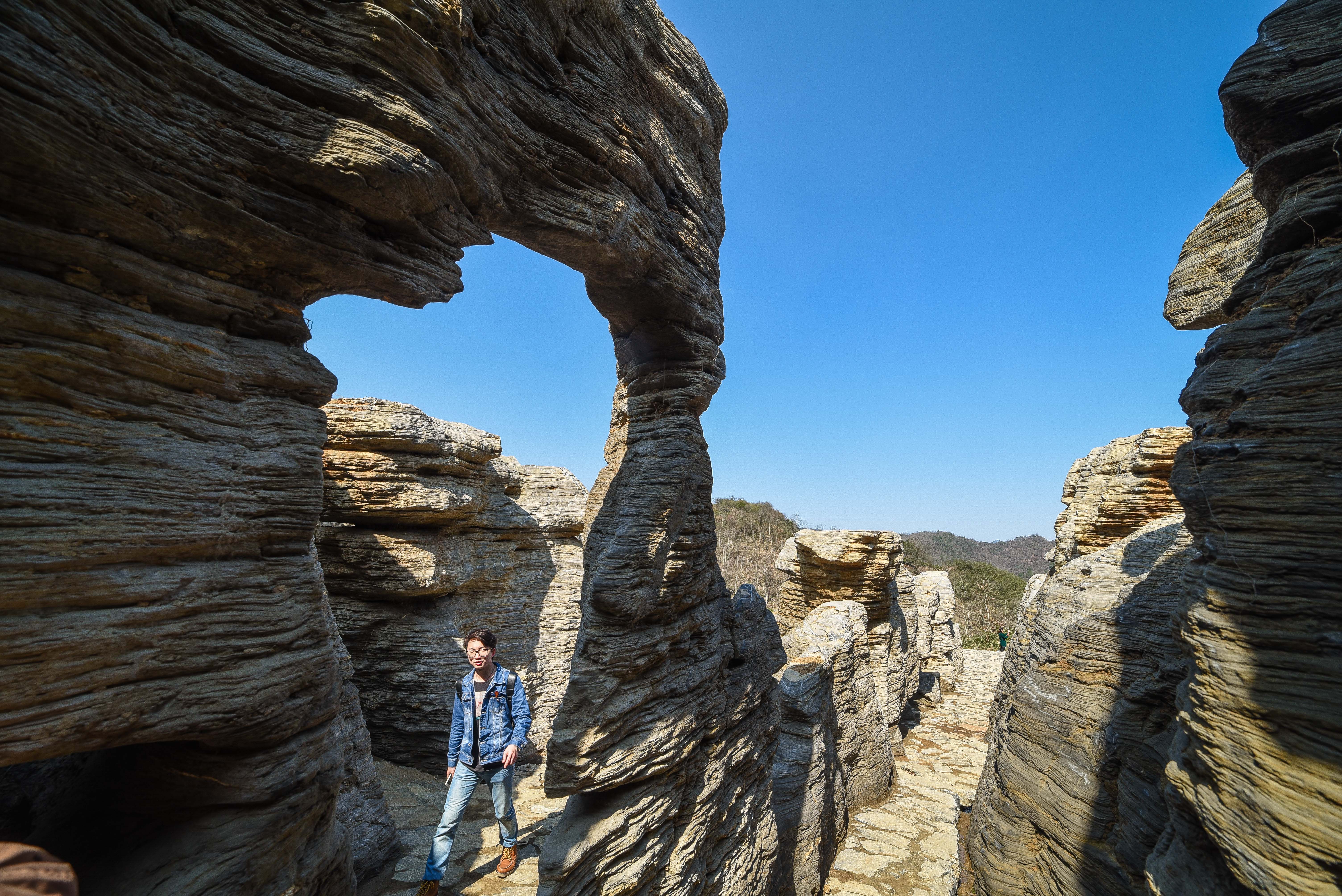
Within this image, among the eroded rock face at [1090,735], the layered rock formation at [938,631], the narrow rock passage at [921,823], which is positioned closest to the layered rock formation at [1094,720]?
the eroded rock face at [1090,735]

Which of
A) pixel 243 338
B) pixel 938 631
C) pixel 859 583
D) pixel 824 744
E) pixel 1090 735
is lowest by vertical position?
pixel 824 744

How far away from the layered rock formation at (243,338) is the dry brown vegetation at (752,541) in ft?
56.2

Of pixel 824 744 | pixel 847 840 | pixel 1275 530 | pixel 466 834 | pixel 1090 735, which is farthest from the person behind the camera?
pixel 847 840

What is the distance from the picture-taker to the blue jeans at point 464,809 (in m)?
4.19

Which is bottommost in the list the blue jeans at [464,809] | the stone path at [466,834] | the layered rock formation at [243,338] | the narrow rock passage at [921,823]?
the narrow rock passage at [921,823]

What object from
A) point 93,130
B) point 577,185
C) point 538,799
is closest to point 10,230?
point 93,130

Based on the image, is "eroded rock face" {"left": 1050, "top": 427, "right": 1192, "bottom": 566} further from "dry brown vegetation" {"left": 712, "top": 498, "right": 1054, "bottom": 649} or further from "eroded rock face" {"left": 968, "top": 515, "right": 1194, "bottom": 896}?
"dry brown vegetation" {"left": 712, "top": 498, "right": 1054, "bottom": 649}

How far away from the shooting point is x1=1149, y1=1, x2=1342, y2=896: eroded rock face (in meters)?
2.56

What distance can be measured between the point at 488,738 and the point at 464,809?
22.6 inches

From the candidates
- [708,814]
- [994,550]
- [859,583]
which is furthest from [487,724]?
[994,550]

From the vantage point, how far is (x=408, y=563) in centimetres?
718

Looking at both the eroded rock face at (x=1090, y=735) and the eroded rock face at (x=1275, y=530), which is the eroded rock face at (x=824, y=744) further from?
the eroded rock face at (x=1275, y=530)

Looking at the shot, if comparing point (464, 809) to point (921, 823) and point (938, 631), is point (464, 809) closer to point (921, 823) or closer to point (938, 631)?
point (921, 823)

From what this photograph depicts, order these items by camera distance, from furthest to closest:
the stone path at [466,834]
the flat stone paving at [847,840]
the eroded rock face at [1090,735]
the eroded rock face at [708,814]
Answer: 1. the eroded rock face at [1090,735]
2. the flat stone paving at [847,840]
3. the stone path at [466,834]
4. the eroded rock face at [708,814]
